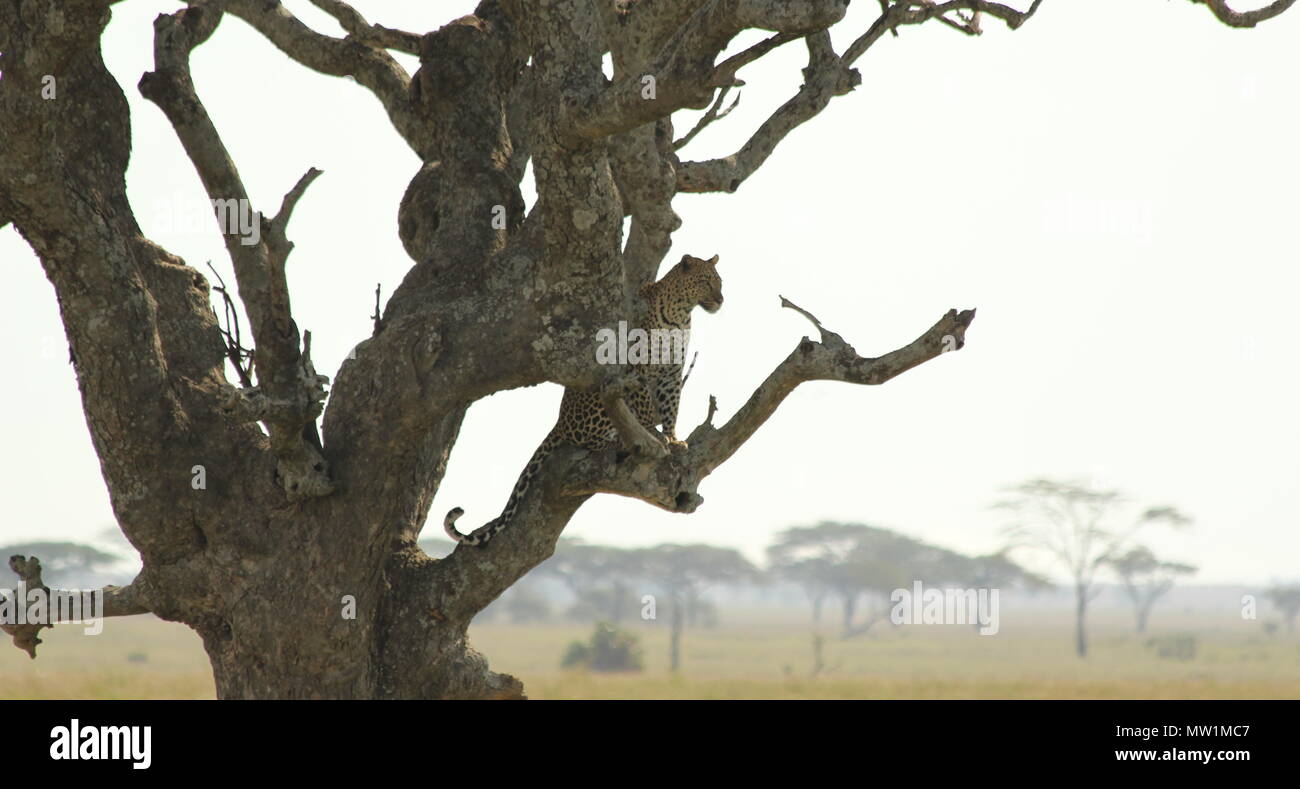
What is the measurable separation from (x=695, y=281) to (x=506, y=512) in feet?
6.18

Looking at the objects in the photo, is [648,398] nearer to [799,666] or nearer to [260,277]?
[260,277]

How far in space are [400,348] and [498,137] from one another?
130cm

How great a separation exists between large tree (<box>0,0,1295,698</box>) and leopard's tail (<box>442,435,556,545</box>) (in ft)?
0.25

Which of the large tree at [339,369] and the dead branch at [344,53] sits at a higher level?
the dead branch at [344,53]

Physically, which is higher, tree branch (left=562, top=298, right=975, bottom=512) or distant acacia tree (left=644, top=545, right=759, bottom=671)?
distant acacia tree (left=644, top=545, right=759, bottom=671)

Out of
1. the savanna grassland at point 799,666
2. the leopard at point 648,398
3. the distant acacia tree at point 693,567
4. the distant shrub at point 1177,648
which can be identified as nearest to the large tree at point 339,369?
the leopard at point 648,398

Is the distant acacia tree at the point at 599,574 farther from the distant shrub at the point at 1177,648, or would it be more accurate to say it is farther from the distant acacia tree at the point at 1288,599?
the distant acacia tree at the point at 1288,599

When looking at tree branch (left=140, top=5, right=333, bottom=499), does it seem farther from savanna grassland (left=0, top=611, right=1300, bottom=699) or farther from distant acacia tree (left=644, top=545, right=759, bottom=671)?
distant acacia tree (left=644, top=545, right=759, bottom=671)

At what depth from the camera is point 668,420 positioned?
263 inches

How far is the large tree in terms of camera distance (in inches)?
213

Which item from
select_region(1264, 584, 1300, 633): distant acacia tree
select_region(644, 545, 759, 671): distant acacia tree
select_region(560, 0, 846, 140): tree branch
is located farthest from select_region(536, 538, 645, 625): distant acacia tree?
select_region(560, 0, 846, 140): tree branch

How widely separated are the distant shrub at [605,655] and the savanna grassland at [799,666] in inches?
30.5

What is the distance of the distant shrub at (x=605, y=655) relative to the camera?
3578 cm
